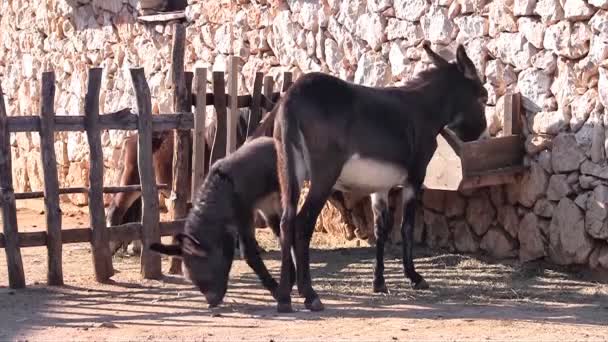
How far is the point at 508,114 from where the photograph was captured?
9.96 m

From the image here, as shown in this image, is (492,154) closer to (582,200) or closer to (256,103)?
(582,200)

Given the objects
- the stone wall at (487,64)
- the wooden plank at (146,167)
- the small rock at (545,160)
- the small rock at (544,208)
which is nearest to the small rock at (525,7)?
the stone wall at (487,64)

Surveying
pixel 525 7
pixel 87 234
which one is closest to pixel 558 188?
pixel 525 7

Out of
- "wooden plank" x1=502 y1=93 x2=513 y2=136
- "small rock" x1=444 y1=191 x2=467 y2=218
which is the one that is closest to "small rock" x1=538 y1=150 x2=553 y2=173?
"wooden plank" x1=502 y1=93 x2=513 y2=136

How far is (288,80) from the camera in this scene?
1124 centimetres

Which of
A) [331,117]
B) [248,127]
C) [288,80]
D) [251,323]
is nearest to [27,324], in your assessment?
[251,323]

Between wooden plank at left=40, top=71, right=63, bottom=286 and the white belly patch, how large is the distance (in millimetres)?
2289

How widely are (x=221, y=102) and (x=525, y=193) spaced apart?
2.78 metres

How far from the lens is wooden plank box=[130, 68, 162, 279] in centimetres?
973

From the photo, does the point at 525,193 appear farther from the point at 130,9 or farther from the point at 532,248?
the point at 130,9

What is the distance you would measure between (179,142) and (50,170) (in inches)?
49.5

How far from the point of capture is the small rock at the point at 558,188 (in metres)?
9.60

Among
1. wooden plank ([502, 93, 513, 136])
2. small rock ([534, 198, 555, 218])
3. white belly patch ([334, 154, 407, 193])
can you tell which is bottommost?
small rock ([534, 198, 555, 218])

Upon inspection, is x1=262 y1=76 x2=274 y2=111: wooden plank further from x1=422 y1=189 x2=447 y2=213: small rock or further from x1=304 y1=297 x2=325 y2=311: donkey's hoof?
x1=304 y1=297 x2=325 y2=311: donkey's hoof
